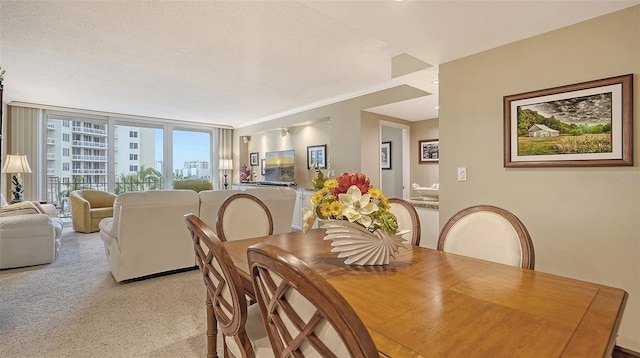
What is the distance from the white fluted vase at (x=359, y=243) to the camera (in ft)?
4.07

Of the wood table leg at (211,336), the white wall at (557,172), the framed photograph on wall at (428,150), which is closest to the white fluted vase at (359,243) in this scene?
the wood table leg at (211,336)

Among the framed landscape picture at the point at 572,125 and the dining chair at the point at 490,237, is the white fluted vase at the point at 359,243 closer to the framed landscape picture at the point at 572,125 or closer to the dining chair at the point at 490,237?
the dining chair at the point at 490,237

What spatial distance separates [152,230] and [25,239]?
1.66 meters

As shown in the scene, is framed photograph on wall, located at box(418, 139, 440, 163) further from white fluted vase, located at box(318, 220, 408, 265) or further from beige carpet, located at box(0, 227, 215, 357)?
white fluted vase, located at box(318, 220, 408, 265)

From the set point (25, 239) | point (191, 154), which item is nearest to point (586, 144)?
point (25, 239)

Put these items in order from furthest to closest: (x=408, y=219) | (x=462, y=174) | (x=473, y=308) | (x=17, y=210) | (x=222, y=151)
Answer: (x=222, y=151), (x=17, y=210), (x=462, y=174), (x=408, y=219), (x=473, y=308)

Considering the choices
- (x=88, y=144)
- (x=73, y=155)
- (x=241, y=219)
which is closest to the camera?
(x=241, y=219)

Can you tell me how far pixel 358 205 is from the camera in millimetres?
1235

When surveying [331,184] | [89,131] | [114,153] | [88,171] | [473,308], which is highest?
[89,131]

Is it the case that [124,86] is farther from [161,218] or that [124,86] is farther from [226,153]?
[226,153]

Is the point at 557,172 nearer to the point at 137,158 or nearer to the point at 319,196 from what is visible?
the point at 319,196

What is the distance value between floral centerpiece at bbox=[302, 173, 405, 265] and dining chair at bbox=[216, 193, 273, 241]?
0.86 meters

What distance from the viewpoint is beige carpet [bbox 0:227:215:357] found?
1.85m

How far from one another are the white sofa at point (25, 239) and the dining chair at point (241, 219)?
283cm
